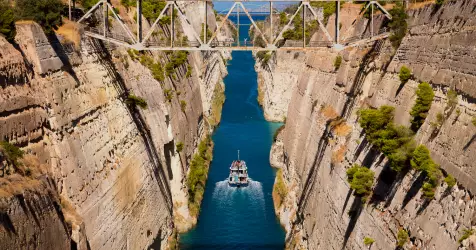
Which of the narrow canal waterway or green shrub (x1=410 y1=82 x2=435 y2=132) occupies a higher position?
green shrub (x1=410 y1=82 x2=435 y2=132)

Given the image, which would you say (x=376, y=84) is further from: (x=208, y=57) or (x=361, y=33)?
(x=208, y=57)

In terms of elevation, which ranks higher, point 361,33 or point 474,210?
point 361,33

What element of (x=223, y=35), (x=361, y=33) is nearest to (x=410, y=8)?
(x=361, y=33)

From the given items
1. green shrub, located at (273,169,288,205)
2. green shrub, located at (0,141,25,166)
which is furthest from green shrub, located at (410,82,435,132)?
green shrub, located at (273,169,288,205)

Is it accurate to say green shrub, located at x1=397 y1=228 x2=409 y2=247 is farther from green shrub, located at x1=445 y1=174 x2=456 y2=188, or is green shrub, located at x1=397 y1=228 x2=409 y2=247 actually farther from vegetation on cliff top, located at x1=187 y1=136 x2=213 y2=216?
vegetation on cliff top, located at x1=187 y1=136 x2=213 y2=216

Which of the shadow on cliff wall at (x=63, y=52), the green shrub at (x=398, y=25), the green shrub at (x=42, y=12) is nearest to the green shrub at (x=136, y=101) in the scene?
the shadow on cliff wall at (x=63, y=52)

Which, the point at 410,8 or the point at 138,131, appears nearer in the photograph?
the point at 410,8

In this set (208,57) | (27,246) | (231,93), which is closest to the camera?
(27,246)

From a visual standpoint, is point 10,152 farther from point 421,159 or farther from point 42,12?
point 421,159
